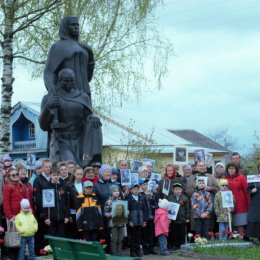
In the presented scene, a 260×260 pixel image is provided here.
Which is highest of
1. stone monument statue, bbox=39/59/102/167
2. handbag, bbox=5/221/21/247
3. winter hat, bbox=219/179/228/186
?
stone monument statue, bbox=39/59/102/167

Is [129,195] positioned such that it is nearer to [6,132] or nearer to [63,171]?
[63,171]

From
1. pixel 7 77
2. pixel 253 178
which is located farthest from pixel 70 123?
pixel 7 77

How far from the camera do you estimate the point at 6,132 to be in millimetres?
21953

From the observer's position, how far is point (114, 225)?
44.6ft

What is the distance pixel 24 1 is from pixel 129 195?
419 inches

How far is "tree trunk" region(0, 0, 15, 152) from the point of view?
21953 millimetres

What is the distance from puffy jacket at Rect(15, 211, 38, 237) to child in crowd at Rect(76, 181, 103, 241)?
0.89m

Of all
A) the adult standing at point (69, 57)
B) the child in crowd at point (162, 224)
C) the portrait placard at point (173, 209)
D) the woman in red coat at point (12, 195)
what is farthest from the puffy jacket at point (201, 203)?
the adult standing at point (69, 57)

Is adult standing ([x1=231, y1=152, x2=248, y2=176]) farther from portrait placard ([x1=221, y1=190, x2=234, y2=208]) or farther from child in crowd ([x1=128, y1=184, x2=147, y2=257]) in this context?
child in crowd ([x1=128, y1=184, x2=147, y2=257])

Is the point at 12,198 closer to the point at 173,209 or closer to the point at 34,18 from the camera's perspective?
the point at 173,209

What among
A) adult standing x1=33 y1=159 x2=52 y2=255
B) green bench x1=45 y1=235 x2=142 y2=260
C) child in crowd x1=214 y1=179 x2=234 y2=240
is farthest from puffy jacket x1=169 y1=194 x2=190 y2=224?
green bench x1=45 y1=235 x2=142 y2=260

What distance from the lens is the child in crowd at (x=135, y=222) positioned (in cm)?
1398

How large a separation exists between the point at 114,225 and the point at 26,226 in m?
1.75

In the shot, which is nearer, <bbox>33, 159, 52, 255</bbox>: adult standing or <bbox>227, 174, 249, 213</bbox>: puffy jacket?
<bbox>33, 159, 52, 255</bbox>: adult standing
